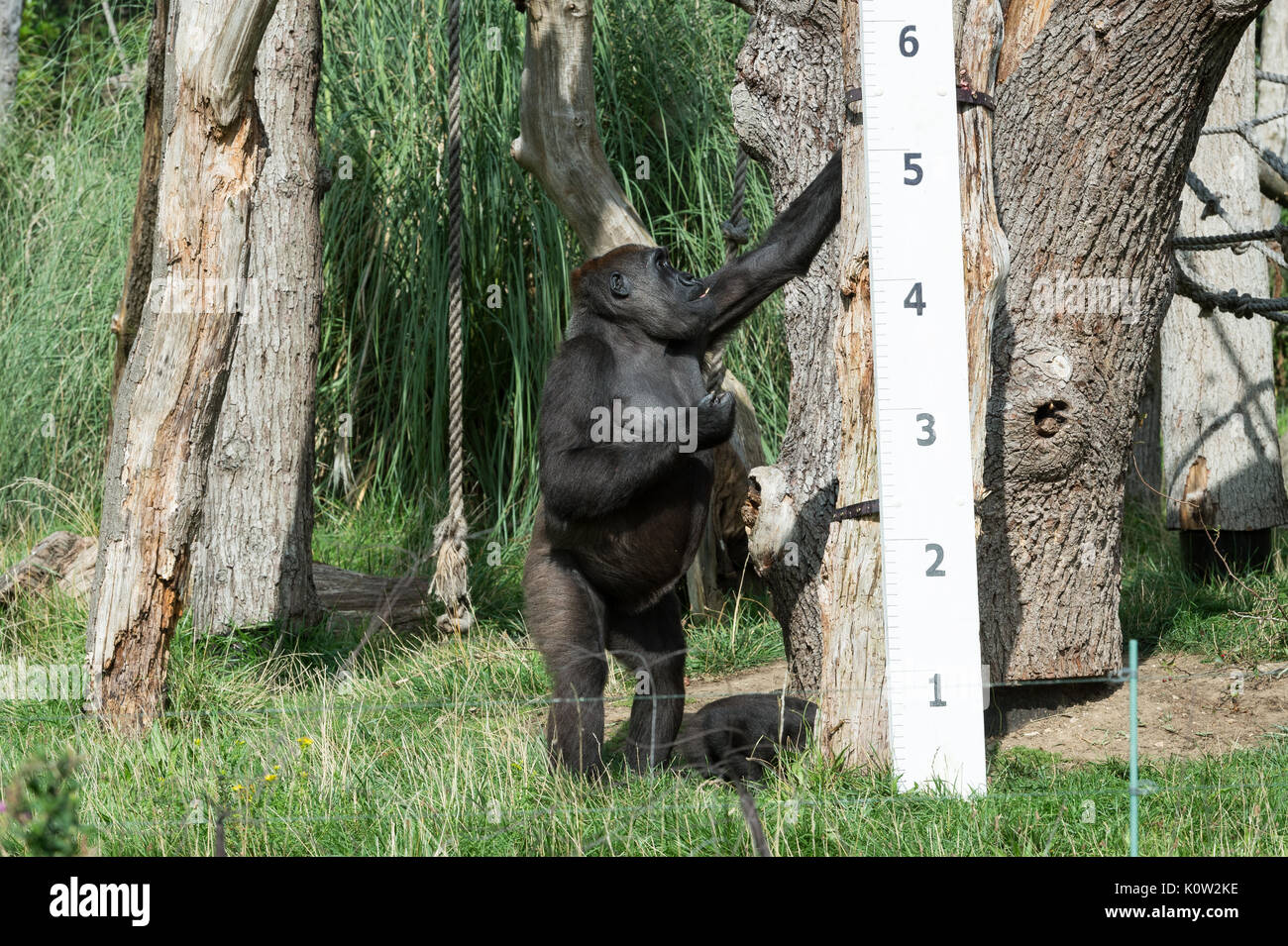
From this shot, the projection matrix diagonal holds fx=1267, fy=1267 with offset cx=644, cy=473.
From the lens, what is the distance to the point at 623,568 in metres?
4.29

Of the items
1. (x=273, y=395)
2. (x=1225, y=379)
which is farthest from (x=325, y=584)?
(x=1225, y=379)

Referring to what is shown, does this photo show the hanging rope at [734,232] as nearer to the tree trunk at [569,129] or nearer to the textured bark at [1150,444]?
the tree trunk at [569,129]

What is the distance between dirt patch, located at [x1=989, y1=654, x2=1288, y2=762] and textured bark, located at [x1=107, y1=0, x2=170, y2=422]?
A: 3980 mm

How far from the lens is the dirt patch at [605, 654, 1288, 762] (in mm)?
4070

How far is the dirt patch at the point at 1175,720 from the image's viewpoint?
4070mm

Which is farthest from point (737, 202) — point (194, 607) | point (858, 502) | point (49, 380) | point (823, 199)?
point (49, 380)

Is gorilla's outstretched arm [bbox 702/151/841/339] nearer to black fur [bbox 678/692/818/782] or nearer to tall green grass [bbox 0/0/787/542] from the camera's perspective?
black fur [bbox 678/692/818/782]

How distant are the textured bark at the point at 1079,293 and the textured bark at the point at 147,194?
349cm

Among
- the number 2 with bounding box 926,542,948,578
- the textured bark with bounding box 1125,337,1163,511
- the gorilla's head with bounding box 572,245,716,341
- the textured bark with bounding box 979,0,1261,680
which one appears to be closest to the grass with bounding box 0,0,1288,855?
the number 2 with bounding box 926,542,948,578

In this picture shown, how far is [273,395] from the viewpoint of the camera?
596cm

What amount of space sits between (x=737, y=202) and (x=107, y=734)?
3148 millimetres

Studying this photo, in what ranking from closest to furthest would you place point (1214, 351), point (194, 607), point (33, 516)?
point (194, 607)
point (1214, 351)
point (33, 516)

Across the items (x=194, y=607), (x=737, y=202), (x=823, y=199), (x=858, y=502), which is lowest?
(x=194, y=607)

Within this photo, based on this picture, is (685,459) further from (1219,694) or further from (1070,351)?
(1219,694)
